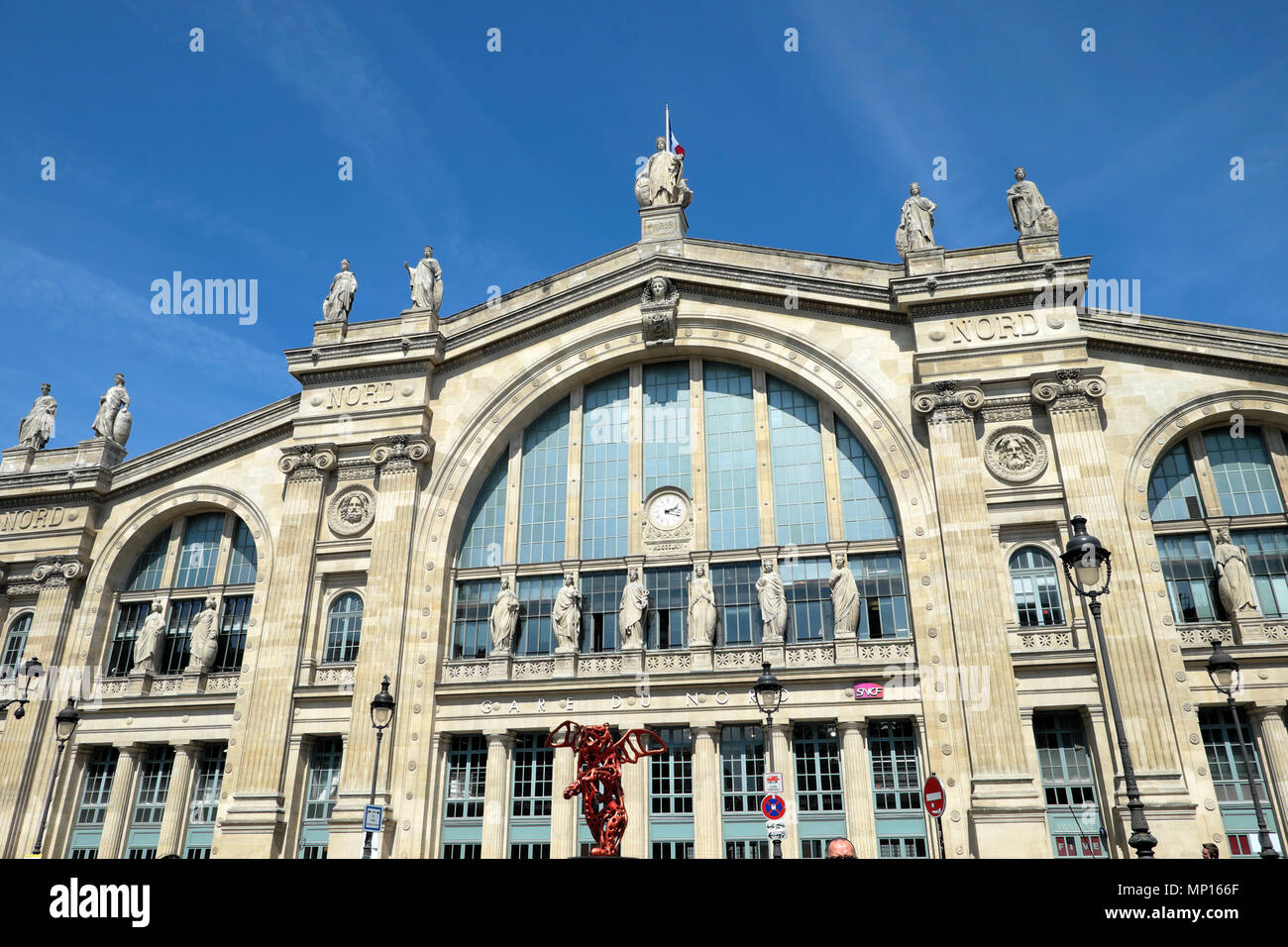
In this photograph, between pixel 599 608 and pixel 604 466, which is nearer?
pixel 599 608

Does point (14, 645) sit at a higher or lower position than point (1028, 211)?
lower

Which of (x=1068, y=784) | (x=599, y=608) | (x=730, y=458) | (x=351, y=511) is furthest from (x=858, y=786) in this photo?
(x=351, y=511)

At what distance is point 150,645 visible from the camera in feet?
104

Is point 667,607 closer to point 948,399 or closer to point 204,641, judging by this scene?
point 948,399

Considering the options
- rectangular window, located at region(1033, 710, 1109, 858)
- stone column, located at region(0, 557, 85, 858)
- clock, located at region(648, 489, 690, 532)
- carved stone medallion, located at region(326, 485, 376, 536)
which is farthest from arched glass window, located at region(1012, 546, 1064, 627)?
stone column, located at region(0, 557, 85, 858)

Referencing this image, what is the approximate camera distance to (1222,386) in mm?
26562

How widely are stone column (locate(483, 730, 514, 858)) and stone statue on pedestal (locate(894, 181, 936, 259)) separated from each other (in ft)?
66.6

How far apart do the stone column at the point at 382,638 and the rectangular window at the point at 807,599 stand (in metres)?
12.1

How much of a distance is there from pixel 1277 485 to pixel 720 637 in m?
16.8

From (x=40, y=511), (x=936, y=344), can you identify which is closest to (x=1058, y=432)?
(x=936, y=344)

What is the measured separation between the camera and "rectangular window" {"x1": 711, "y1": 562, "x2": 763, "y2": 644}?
90.3 ft

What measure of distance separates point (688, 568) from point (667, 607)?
4.73 feet
